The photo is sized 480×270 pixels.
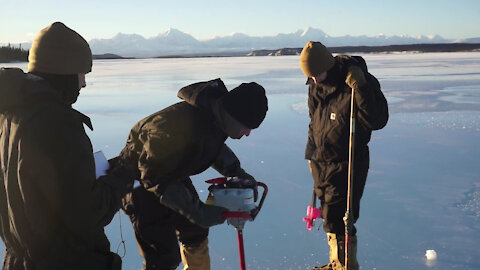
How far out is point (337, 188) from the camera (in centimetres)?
295

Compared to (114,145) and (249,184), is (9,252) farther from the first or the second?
(114,145)

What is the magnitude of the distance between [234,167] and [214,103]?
619 mm

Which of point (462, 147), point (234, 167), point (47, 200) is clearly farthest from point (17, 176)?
point (462, 147)

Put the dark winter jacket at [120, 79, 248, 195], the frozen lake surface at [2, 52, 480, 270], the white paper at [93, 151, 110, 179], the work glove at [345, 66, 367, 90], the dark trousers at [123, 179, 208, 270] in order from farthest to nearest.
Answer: the frozen lake surface at [2, 52, 480, 270], the work glove at [345, 66, 367, 90], the dark trousers at [123, 179, 208, 270], the dark winter jacket at [120, 79, 248, 195], the white paper at [93, 151, 110, 179]

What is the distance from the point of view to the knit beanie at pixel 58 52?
1.55 meters

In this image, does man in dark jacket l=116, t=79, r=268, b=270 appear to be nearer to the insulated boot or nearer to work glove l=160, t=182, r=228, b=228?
work glove l=160, t=182, r=228, b=228

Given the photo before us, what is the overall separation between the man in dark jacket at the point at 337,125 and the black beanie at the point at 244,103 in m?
0.95

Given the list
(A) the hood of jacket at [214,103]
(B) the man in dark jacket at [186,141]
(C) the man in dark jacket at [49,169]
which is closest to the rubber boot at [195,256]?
(B) the man in dark jacket at [186,141]

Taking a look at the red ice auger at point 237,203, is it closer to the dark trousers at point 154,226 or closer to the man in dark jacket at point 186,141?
the man in dark jacket at point 186,141

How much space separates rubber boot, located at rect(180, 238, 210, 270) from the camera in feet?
8.11

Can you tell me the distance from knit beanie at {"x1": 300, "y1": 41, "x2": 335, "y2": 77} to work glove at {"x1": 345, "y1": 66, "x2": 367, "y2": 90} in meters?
0.17

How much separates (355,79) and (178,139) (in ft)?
4.18

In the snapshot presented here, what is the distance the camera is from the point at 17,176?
55.2 inches

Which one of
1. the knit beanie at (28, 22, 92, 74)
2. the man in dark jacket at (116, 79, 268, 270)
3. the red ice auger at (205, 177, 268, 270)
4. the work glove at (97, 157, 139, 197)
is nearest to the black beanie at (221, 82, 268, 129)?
the man in dark jacket at (116, 79, 268, 270)
